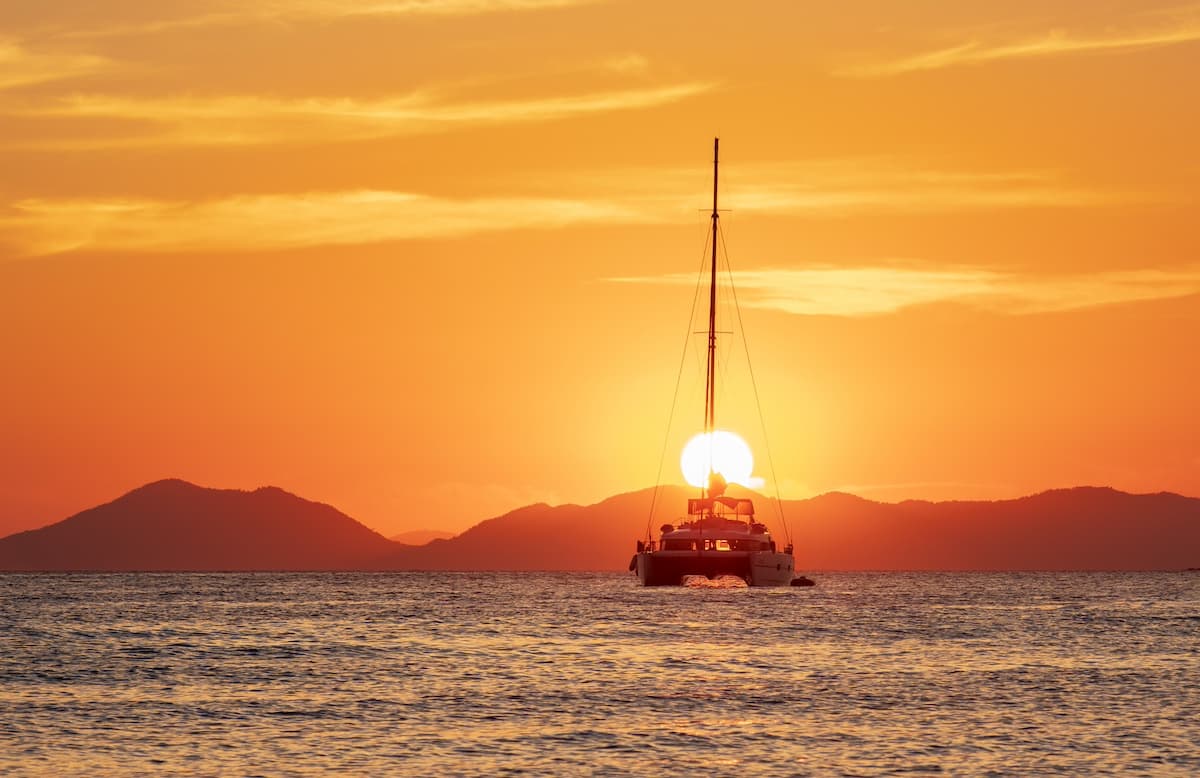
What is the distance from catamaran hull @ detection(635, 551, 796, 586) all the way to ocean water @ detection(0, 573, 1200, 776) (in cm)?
3198

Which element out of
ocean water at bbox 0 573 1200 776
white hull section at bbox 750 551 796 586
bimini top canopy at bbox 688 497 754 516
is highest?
bimini top canopy at bbox 688 497 754 516

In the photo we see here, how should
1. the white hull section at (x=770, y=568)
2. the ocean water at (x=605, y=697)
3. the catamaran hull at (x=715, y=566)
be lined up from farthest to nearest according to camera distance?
the white hull section at (x=770, y=568) < the catamaran hull at (x=715, y=566) < the ocean water at (x=605, y=697)

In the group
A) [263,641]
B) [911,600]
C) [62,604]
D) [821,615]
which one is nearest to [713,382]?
[911,600]

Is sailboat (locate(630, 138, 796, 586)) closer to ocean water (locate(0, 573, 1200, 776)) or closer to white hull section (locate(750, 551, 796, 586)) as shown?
white hull section (locate(750, 551, 796, 586))

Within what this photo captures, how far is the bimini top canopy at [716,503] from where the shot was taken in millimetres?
161875

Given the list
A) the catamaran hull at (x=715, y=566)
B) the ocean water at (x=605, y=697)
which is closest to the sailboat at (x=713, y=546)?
the catamaran hull at (x=715, y=566)

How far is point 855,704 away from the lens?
6031 centimetres

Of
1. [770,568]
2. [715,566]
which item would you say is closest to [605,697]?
[715,566]

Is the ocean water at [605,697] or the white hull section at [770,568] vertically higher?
the white hull section at [770,568]

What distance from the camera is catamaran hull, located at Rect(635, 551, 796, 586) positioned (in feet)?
506

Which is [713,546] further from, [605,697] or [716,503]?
[605,697]

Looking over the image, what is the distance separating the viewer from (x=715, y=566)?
154000 millimetres

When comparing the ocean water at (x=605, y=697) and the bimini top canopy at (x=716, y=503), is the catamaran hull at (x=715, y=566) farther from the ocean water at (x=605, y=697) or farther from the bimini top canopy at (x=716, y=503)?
the ocean water at (x=605, y=697)

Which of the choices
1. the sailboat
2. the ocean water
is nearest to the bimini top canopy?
the sailboat
